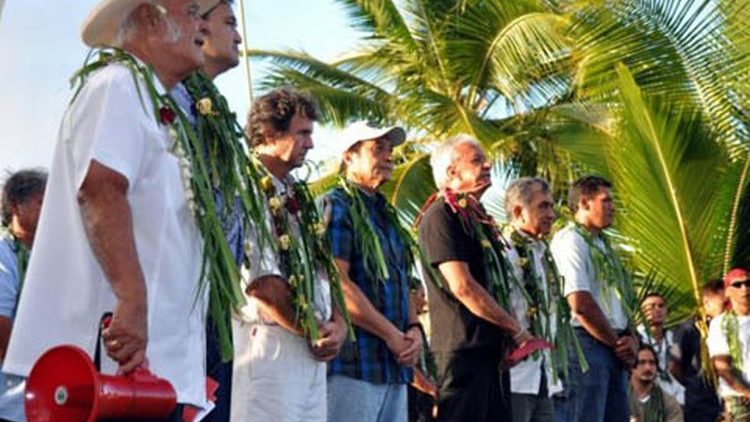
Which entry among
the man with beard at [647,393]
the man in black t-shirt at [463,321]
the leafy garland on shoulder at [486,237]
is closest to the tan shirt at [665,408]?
the man with beard at [647,393]

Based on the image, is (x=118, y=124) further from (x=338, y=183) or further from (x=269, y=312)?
(x=338, y=183)

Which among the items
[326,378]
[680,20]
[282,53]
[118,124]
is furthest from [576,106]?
[118,124]

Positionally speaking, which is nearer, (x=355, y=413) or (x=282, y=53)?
(x=355, y=413)

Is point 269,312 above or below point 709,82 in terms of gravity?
below

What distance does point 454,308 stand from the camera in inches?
282

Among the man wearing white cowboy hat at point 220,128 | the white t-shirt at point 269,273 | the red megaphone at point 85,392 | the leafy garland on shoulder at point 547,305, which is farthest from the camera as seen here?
the leafy garland on shoulder at point 547,305

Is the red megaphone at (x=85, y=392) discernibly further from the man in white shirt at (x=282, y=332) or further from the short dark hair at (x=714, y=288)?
the short dark hair at (x=714, y=288)

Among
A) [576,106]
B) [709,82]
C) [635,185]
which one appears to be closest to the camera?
[635,185]

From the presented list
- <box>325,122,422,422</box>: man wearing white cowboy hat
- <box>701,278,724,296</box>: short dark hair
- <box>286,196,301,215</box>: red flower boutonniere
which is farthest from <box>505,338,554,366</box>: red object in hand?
<box>701,278,724,296</box>: short dark hair

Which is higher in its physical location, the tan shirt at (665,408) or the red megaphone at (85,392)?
the red megaphone at (85,392)

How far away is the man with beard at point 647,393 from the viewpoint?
1080 cm

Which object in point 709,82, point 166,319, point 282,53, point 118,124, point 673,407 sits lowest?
point 673,407

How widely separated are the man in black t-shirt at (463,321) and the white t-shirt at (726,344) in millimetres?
4420

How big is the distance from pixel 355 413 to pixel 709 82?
1077 centimetres
